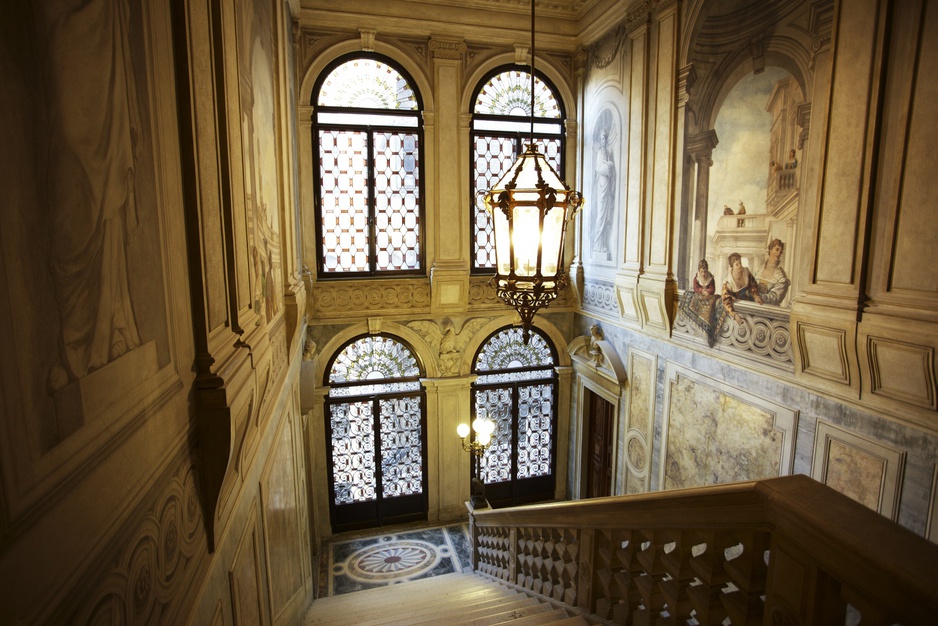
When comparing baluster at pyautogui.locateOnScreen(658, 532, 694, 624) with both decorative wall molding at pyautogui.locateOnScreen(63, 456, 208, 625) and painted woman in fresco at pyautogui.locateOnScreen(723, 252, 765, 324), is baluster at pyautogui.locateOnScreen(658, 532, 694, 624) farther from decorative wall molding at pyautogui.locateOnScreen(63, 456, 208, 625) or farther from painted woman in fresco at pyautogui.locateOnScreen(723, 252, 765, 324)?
painted woman in fresco at pyautogui.locateOnScreen(723, 252, 765, 324)

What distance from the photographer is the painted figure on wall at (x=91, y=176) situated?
3.28 ft

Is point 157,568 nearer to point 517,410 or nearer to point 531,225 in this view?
point 531,225

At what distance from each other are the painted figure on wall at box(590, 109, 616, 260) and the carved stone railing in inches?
242

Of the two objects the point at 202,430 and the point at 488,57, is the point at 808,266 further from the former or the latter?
the point at 488,57

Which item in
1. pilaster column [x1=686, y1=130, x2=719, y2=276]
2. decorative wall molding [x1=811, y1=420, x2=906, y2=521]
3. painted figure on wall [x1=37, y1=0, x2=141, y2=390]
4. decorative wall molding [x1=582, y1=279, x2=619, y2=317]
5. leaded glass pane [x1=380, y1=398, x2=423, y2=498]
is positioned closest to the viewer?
painted figure on wall [x1=37, y1=0, x2=141, y2=390]

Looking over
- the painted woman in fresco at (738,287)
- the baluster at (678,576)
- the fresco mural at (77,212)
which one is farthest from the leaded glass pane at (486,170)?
the fresco mural at (77,212)

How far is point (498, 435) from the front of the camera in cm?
1003

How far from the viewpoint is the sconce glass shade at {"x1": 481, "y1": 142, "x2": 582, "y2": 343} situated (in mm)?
3805

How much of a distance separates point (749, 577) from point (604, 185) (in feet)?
25.0

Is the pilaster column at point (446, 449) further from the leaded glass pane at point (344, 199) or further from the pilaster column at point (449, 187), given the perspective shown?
the leaded glass pane at point (344, 199)

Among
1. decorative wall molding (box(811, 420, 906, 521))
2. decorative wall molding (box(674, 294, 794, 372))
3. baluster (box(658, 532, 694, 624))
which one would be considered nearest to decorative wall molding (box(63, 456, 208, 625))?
baluster (box(658, 532, 694, 624))

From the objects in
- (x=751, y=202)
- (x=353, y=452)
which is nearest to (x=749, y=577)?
(x=751, y=202)

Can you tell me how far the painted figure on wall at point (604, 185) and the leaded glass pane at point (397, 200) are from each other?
312cm

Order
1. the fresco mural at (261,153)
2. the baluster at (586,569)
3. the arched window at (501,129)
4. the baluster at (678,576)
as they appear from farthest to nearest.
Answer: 1. the arched window at (501,129)
2. the fresco mural at (261,153)
3. the baluster at (586,569)
4. the baluster at (678,576)
